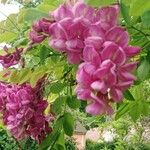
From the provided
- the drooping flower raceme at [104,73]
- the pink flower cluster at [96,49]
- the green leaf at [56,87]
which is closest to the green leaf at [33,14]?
the pink flower cluster at [96,49]

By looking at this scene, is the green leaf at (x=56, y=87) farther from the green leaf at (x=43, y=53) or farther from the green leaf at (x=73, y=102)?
the green leaf at (x=43, y=53)

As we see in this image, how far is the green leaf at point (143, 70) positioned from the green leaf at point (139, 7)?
13 cm

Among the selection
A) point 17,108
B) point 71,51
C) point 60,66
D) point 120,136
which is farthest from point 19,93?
point 120,136

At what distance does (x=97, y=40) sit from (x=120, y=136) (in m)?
9.76

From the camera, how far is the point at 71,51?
0.93 m

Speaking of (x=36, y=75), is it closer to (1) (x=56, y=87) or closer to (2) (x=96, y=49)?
(1) (x=56, y=87)

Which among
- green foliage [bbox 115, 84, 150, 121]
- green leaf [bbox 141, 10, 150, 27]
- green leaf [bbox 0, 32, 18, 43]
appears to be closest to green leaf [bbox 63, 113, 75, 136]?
green foliage [bbox 115, 84, 150, 121]

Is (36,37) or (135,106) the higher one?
(36,37)

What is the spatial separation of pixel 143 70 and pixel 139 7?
0.50ft

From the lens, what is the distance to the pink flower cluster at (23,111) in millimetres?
1451

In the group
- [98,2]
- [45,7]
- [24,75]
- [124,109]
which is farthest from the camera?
[124,109]

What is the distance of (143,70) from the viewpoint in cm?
115

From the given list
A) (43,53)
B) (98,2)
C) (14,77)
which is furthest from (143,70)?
(14,77)

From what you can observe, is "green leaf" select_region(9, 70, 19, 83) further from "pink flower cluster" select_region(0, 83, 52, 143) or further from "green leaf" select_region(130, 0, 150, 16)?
"green leaf" select_region(130, 0, 150, 16)
